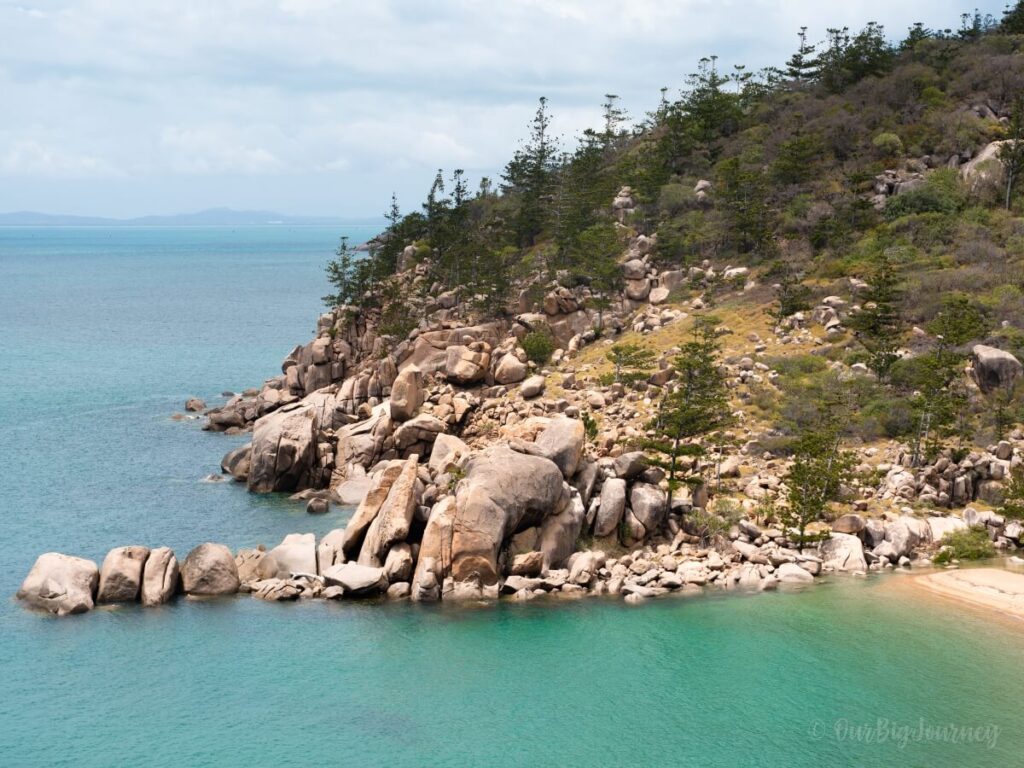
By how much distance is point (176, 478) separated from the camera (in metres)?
70.0

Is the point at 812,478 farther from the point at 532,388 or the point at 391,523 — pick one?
the point at 532,388

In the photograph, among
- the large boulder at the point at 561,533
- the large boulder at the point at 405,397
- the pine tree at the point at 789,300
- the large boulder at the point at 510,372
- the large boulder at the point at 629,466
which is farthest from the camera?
the pine tree at the point at 789,300

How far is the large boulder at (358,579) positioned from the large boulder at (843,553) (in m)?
23.5

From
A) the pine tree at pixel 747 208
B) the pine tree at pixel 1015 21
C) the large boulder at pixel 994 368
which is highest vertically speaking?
the pine tree at pixel 1015 21

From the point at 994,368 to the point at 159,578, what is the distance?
52129mm

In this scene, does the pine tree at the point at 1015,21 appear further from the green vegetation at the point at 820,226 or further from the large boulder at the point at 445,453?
the large boulder at the point at 445,453

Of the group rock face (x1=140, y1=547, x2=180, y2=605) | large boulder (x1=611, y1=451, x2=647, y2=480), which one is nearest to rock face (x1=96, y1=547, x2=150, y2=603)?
rock face (x1=140, y1=547, x2=180, y2=605)

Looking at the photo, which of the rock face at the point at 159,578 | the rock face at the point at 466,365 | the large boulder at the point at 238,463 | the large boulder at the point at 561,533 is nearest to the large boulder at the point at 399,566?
the large boulder at the point at 561,533

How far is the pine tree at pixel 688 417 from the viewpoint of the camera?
54.7 meters

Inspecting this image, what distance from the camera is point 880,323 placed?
69.8 metres

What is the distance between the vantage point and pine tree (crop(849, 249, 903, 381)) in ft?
218

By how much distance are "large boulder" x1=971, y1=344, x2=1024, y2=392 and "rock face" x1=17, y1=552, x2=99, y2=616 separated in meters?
54.7

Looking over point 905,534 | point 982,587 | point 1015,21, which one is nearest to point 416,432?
point 905,534

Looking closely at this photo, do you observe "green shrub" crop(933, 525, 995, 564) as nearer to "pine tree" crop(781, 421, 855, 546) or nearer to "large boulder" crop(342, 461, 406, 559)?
"pine tree" crop(781, 421, 855, 546)
